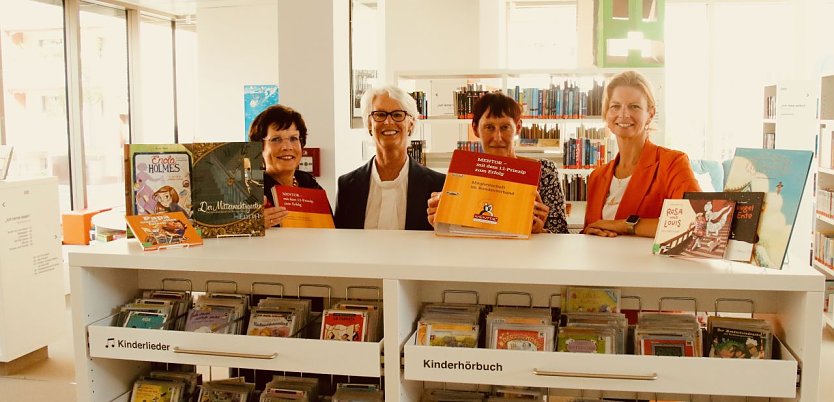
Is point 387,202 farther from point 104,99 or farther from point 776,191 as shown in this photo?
point 104,99

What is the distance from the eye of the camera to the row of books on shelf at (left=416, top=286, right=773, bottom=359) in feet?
5.41

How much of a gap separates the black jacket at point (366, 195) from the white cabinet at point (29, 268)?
2.78 meters

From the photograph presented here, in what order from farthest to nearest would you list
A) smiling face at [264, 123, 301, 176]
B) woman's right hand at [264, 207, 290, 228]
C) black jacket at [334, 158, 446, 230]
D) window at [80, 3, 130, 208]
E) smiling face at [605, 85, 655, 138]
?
window at [80, 3, 130, 208], smiling face at [264, 123, 301, 176], black jacket at [334, 158, 446, 230], smiling face at [605, 85, 655, 138], woman's right hand at [264, 207, 290, 228]

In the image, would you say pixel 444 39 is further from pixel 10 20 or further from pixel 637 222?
pixel 637 222

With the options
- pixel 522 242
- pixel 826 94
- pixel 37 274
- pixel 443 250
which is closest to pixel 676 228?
pixel 522 242

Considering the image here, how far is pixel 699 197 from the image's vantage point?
1680 millimetres

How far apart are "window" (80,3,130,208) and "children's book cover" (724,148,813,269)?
8431 millimetres

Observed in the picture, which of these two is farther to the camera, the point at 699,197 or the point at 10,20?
the point at 10,20

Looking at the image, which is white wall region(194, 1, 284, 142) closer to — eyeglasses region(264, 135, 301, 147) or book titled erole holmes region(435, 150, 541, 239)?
eyeglasses region(264, 135, 301, 147)

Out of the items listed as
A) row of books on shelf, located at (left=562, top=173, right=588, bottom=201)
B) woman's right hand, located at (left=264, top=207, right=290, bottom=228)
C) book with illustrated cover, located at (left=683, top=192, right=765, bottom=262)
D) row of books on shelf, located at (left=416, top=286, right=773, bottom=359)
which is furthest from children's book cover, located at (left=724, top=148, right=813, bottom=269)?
row of books on shelf, located at (left=562, top=173, right=588, bottom=201)

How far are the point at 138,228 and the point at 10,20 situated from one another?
7.03 meters

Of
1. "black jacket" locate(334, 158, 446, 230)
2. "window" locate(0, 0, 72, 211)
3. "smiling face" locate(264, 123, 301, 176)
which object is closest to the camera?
"black jacket" locate(334, 158, 446, 230)

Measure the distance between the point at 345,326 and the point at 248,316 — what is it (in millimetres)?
349

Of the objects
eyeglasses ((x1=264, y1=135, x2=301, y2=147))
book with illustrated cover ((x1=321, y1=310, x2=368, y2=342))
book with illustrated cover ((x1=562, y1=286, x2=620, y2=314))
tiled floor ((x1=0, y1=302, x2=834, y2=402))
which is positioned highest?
eyeglasses ((x1=264, y1=135, x2=301, y2=147))
